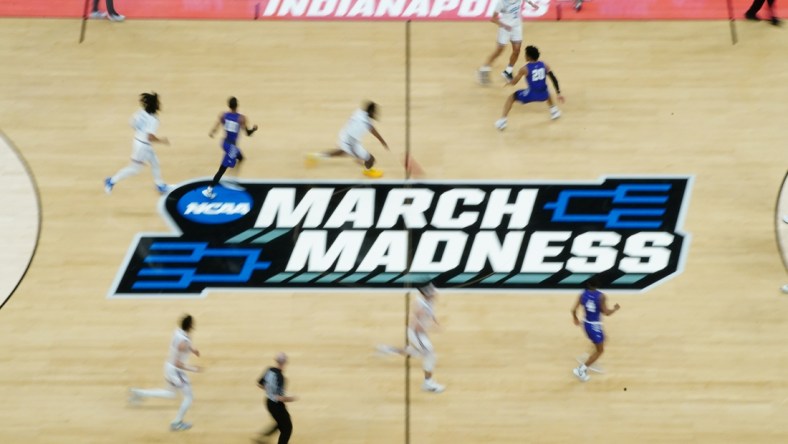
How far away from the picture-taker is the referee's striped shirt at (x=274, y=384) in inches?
448

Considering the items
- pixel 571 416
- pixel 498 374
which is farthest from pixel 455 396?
A: pixel 571 416

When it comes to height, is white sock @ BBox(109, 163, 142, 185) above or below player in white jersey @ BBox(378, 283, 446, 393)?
above

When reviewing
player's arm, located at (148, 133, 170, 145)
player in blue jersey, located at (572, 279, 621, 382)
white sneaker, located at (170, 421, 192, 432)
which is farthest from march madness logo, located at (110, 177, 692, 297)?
white sneaker, located at (170, 421, 192, 432)

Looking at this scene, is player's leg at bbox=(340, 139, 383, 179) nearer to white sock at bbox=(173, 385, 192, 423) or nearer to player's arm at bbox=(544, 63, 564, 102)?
player's arm at bbox=(544, 63, 564, 102)

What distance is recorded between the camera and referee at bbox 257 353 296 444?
11391 millimetres

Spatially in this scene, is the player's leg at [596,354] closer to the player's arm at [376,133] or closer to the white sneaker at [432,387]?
the white sneaker at [432,387]

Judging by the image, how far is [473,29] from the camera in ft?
57.3

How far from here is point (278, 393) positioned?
37.4 ft

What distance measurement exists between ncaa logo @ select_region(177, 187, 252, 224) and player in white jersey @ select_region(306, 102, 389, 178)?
1239 millimetres

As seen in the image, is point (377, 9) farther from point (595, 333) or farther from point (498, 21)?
point (595, 333)

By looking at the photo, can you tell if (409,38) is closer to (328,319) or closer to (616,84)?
(616,84)

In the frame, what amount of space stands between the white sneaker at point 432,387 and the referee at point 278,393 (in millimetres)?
1919

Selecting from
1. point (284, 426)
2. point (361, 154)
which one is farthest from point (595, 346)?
point (361, 154)

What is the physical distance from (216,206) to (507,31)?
5446 mm
